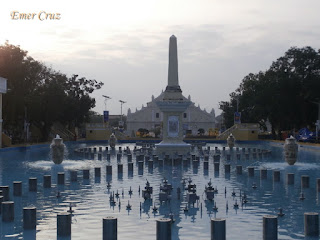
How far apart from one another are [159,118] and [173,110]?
112041 mm

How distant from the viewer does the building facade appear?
6353 inches

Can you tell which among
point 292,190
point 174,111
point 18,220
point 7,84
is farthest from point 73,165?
point 7,84

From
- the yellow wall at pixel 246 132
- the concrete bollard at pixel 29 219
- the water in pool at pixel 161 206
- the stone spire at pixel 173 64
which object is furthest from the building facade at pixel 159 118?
the concrete bollard at pixel 29 219

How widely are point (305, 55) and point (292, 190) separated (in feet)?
175

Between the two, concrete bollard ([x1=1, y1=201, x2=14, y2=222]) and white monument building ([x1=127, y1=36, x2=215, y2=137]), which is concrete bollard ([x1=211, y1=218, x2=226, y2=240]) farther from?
white monument building ([x1=127, y1=36, x2=215, y2=137])

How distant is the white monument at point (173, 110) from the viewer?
5075cm

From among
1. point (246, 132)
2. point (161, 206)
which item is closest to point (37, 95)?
point (246, 132)

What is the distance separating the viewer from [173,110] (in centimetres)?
5097

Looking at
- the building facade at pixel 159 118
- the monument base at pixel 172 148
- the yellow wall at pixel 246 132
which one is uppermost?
the building facade at pixel 159 118

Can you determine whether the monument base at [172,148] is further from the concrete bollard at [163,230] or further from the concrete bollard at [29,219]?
the concrete bollard at [163,230]

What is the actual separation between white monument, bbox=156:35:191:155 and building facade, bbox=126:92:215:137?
355 feet

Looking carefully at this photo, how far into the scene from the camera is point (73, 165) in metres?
39.8

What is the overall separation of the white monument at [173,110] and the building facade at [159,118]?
108 m

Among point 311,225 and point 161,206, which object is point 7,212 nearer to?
point 161,206
